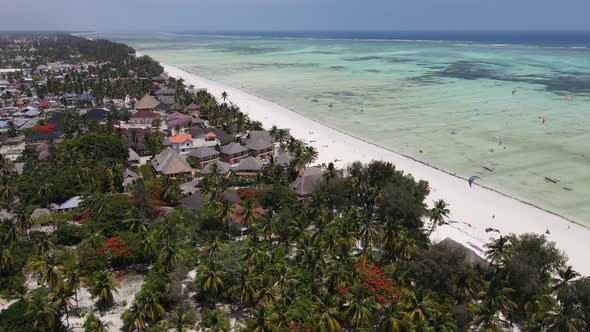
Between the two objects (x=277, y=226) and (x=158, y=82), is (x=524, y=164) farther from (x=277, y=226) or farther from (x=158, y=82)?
(x=158, y=82)

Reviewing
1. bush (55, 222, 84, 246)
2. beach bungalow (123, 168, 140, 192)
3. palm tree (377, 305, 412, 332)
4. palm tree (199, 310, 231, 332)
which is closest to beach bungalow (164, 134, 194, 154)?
beach bungalow (123, 168, 140, 192)

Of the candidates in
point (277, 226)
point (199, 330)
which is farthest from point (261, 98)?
point (199, 330)

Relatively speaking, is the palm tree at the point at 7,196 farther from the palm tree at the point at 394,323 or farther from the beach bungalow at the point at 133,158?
the palm tree at the point at 394,323

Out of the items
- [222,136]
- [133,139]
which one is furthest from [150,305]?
[222,136]

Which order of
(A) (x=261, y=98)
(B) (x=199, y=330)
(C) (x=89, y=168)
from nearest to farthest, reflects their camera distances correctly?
(B) (x=199, y=330), (C) (x=89, y=168), (A) (x=261, y=98)

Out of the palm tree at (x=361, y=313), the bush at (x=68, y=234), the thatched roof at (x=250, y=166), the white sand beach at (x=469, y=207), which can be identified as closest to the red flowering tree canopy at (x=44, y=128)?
the thatched roof at (x=250, y=166)

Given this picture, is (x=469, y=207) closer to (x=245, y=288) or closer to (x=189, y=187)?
(x=245, y=288)

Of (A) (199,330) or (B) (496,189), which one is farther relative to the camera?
(B) (496,189)
